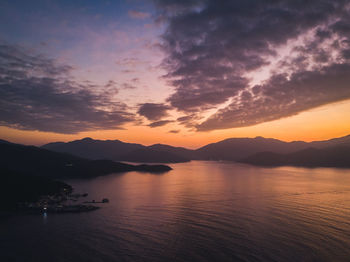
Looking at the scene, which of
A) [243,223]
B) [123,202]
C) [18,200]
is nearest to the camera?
[243,223]

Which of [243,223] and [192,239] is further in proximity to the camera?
[243,223]

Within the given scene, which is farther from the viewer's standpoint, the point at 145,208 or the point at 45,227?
the point at 145,208

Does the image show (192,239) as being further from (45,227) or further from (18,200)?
(18,200)

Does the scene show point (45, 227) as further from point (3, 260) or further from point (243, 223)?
point (243, 223)

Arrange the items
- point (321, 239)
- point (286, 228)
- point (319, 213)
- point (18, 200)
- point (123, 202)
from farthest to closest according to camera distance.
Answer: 1. point (123, 202)
2. point (18, 200)
3. point (319, 213)
4. point (286, 228)
5. point (321, 239)

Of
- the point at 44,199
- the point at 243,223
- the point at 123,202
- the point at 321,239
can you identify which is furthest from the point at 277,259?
the point at 44,199

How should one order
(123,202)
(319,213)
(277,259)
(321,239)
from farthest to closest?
(123,202) → (319,213) → (321,239) → (277,259)

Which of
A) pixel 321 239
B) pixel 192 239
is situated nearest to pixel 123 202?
pixel 192 239

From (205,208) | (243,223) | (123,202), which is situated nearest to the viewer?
(243,223)
